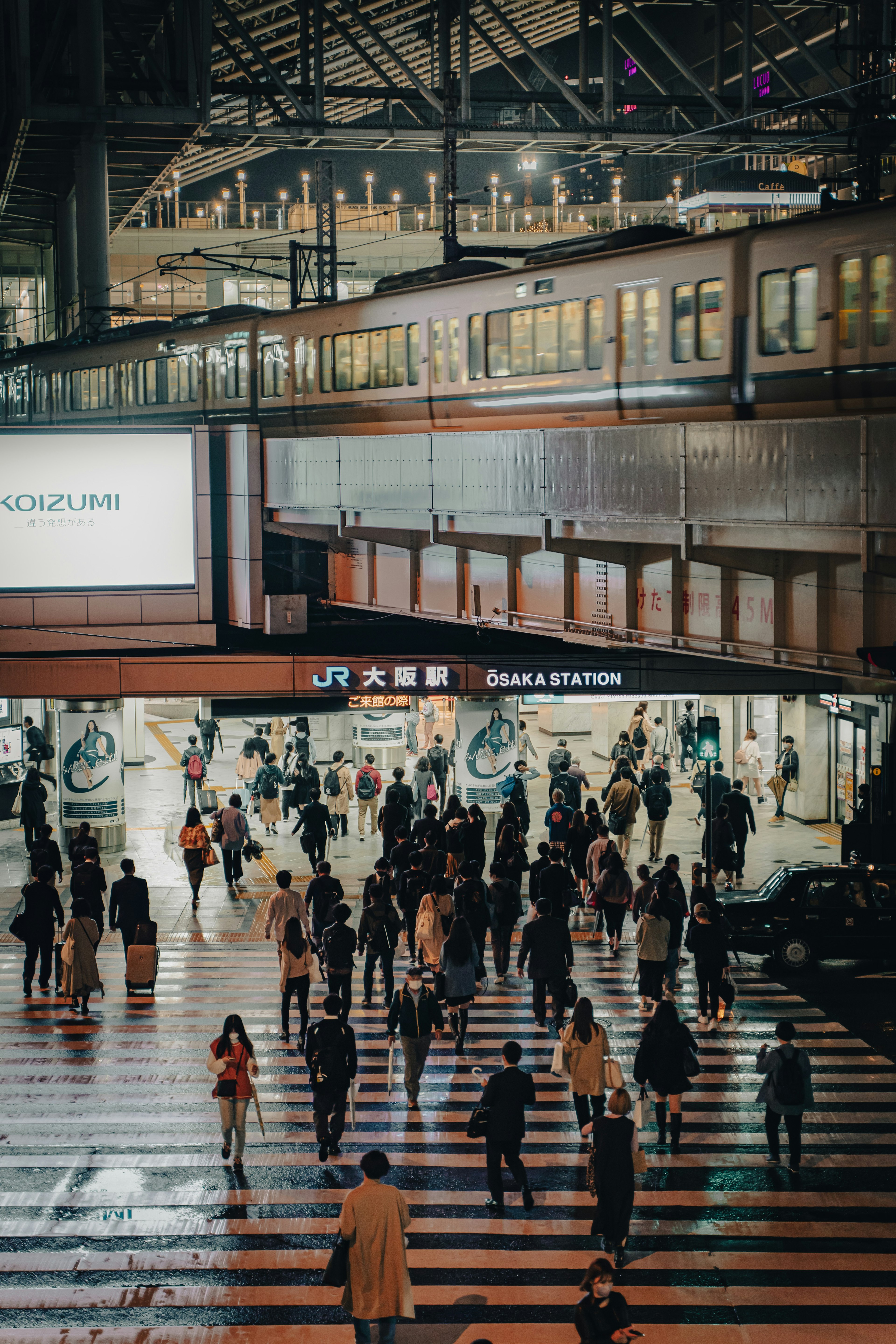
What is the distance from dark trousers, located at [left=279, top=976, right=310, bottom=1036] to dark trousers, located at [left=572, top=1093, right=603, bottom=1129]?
3242mm

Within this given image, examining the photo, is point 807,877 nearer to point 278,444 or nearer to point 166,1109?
point 166,1109

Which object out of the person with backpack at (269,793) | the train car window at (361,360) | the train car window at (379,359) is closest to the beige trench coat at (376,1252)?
the person with backpack at (269,793)

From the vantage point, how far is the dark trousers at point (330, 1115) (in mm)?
10977

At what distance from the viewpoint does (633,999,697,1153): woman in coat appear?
433 inches

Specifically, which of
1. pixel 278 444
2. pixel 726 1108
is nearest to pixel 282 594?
pixel 278 444

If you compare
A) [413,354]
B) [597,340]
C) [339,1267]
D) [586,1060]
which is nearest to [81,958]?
[586,1060]

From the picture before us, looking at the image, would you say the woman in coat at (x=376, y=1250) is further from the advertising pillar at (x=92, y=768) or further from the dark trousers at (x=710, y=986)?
the advertising pillar at (x=92, y=768)

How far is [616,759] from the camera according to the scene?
24.0 meters

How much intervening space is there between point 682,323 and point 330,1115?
933cm

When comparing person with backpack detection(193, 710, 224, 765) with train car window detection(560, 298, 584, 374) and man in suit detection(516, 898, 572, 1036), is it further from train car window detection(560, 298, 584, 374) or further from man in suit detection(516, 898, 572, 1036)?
man in suit detection(516, 898, 572, 1036)

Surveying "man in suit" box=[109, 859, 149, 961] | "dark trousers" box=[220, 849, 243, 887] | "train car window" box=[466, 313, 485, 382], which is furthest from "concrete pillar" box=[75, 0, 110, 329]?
"man in suit" box=[109, 859, 149, 961]

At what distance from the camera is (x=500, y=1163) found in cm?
1032

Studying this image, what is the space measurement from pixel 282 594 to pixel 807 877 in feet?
33.3

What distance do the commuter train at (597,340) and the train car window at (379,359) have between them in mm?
22
